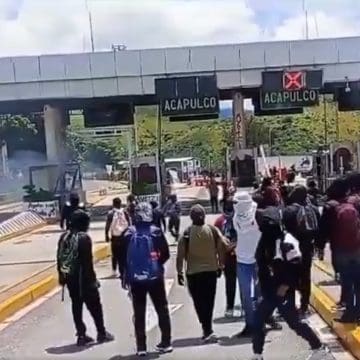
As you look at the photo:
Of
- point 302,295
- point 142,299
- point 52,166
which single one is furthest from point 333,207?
point 52,166

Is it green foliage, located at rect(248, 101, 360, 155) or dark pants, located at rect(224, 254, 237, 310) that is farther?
green foliage, located at rect(248, 101, 360, 155)

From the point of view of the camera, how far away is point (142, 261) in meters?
8.87

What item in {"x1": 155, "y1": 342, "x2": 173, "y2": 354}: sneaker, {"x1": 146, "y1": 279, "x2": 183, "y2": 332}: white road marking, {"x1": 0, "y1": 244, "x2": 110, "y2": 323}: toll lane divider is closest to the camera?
{"x1": 155, "y1": 342, "x2": 173, "y2": 354}: sneaker

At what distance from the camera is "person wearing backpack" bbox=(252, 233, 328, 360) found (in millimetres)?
7965

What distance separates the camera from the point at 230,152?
37875mm

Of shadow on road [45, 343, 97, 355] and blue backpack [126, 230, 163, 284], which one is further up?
blue backpack [126, 230, 163, 284]

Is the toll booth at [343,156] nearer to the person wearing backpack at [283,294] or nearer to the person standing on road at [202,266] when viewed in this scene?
the person standing on road at [202,266]

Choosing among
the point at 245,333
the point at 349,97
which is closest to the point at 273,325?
the point at 245,333

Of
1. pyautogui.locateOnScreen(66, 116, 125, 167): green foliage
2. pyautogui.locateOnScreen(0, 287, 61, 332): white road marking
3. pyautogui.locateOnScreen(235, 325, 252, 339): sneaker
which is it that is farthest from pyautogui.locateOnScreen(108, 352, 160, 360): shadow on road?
pyautogui.locateOnScreen(66, 116, 125, 167): green foliage

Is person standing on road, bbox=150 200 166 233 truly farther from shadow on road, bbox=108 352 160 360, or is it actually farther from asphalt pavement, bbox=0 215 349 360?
shadow on road, bbox=108 352 160 360

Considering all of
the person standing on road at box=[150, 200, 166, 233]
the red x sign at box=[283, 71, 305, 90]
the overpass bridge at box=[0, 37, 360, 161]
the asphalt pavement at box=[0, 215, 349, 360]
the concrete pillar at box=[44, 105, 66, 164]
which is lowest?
the asphalt pavement at box=[0, 215, 349, 360]

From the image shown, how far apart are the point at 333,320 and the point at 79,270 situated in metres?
2.83

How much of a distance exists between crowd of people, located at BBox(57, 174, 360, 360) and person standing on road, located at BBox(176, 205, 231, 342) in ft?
0.03

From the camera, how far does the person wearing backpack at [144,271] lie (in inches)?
349
